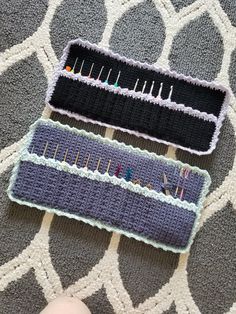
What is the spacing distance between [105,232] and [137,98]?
0.92 feet

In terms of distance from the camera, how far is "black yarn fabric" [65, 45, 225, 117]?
1064 millimetres

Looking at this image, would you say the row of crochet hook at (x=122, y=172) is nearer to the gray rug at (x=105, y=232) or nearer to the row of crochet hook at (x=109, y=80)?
the gray rug at (x=105, y=232)

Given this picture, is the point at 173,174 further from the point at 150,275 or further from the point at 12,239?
the point at 12,239

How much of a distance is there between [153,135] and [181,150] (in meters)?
0.06

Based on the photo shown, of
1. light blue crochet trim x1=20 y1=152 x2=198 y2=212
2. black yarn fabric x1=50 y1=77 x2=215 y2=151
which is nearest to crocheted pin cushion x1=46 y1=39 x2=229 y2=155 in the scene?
black yarn fabric x1=50 y1=77 x2=215 y2=151

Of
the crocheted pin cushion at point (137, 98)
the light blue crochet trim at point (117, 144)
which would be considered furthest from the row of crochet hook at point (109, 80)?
the light blue crochet trim at point (117, 144)

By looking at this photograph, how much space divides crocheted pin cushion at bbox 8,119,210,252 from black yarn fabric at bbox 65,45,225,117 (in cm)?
13

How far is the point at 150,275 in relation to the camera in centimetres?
99

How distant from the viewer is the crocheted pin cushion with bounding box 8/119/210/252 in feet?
3.26

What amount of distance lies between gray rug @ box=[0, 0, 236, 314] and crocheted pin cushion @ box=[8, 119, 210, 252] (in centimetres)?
2

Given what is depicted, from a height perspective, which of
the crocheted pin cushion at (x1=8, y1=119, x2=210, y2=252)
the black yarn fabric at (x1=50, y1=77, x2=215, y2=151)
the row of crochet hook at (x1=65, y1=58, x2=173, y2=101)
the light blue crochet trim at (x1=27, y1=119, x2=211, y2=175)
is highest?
the row of crochet hook at (x1=65, y1=58, x2=173, y2=101)

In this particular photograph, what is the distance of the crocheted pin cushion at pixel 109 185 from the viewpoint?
99 cm

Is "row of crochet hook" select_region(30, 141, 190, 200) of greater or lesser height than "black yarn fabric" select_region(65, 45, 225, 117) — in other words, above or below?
below

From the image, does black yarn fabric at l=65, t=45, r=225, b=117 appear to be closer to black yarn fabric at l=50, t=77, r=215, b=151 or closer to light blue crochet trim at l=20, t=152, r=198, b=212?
black yarn fabric at l=50, t=77, r=215, b=151
